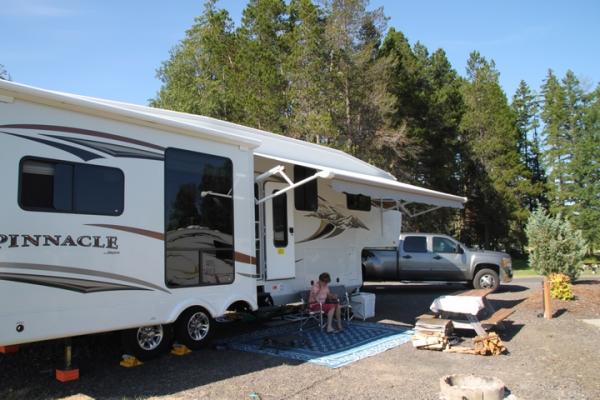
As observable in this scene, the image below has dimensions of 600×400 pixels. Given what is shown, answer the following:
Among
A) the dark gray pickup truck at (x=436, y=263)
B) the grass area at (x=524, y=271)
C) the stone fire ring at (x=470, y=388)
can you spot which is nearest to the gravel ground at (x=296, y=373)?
the stone fire ring at (x=470, y=388)

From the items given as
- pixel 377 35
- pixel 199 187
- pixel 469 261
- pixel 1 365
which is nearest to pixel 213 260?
pixel 199 187

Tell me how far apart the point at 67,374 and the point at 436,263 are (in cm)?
1055

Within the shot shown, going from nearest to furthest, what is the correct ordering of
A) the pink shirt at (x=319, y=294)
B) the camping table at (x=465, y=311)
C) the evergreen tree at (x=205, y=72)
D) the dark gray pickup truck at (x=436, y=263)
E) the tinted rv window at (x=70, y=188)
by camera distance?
the tinted rv window at (x=70, y=188)
the camping table at (x=465, y=311)
the pink shirt at (x=319, y=294)
the dark gray pickup truck at (x=436, y=263)
the evergreen tree at (x=205, y=72)

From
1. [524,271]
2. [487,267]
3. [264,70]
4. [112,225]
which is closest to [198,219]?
[112,225]

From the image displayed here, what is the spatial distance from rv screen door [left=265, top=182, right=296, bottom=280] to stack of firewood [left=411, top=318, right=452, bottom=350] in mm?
2196

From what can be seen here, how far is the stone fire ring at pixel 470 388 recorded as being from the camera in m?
4.36

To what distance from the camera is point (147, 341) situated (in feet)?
19.9

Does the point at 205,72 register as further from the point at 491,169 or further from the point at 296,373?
the point at 296,373

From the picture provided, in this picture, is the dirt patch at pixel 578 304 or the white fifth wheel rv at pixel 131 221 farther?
the dirt patch at pixel 578 304

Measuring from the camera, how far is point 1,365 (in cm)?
602

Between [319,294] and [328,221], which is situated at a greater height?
[328,221]

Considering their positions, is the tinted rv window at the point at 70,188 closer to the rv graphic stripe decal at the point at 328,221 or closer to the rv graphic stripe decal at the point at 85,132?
the rv graphic stripe decal at the point at 85,132

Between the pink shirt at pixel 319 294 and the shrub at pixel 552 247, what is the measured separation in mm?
6433

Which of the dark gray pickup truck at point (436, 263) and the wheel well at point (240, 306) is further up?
the dark gray pickup truck at point (436, 263)
